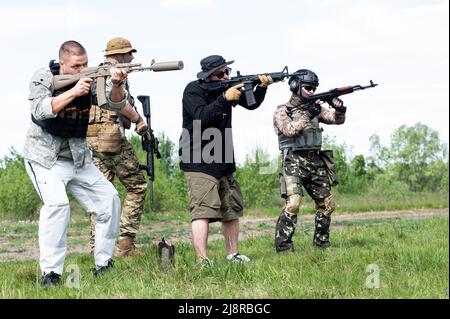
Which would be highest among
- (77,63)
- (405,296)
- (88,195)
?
(77,63)

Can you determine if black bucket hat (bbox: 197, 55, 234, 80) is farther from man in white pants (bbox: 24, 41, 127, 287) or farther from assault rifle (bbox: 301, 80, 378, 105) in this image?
assault rifle (bbox: 301, 80, 378, 105)

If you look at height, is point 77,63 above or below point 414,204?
above

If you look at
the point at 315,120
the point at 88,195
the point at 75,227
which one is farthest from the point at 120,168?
the point at 75,227

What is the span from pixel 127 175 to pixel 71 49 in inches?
88.7

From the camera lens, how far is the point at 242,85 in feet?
22.3

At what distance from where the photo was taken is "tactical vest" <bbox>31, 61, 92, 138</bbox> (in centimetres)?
575

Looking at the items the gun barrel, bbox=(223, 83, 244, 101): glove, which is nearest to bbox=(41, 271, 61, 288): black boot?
the gun barrel

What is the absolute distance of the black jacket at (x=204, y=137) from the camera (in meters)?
6.68

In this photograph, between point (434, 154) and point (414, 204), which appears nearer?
point (414, 204)

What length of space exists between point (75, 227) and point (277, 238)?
603 cm

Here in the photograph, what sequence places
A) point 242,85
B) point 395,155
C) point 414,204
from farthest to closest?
point 395,155 < point 414,204 < point 242,85

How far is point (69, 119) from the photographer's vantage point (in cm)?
582

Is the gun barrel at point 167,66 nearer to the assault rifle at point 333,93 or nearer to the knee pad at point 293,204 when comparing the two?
the assault rifle at point 333,93
